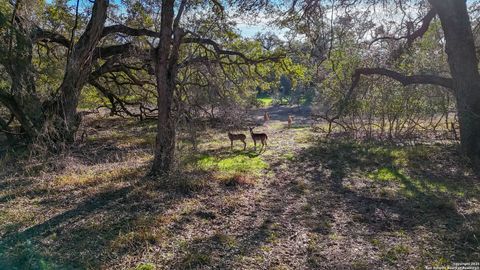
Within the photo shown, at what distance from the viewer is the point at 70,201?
7273 millimetres

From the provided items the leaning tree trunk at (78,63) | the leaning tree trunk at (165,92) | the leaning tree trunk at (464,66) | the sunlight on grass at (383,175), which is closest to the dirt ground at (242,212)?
the sunlight on grass at (383,175)

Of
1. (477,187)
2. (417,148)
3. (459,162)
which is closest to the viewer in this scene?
(477,187)

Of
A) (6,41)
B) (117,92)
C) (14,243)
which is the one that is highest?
(6,41)

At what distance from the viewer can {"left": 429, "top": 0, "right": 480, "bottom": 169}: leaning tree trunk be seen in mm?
7984

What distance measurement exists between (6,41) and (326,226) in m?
9.21

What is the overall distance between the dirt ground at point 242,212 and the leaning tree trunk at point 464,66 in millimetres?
1073

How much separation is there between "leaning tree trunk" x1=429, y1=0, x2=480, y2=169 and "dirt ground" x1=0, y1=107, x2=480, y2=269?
3.52ft

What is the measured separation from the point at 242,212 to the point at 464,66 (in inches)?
220

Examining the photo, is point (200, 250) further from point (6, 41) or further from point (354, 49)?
point (354, 49)

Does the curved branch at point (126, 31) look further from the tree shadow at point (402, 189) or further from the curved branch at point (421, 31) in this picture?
the curved branch at point (421, 31)

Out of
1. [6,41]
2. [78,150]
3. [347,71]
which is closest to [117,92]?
[78,150]

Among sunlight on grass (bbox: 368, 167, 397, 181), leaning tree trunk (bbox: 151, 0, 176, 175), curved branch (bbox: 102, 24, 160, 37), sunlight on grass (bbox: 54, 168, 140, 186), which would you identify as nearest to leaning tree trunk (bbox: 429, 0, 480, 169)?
sunlight on grass (bbox: 368, 167, 397, 181)

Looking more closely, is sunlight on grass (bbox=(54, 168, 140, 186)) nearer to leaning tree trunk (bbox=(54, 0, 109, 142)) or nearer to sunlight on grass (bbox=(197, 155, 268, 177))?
leaning tree trunk (bbox=(54, 0, 109, 142))

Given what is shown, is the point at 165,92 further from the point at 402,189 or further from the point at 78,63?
the point at 402,189
